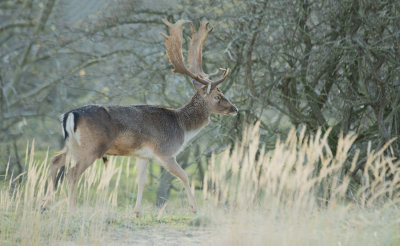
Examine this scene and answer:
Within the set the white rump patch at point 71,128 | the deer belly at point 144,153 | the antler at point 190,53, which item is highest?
the antler at point 190,53

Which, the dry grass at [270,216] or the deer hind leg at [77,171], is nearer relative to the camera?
the dry grass at [270,216]

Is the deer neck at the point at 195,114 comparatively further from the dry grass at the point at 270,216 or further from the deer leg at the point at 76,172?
the dry grass at the point at 270,216

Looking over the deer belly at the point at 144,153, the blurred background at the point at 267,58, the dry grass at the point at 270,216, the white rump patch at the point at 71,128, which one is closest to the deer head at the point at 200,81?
the blurred background at the point at 267,58

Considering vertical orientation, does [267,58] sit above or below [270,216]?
above

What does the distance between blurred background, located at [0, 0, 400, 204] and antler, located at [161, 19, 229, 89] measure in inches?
19.5

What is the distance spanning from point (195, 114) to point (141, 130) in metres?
1.37

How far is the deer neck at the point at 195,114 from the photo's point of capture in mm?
8602

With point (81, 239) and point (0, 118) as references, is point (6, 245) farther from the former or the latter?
point (0, 118)

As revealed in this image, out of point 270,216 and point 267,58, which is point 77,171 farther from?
point 267,58

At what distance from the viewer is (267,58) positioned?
1109 centimetres

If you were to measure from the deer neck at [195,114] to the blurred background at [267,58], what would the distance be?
1089mm

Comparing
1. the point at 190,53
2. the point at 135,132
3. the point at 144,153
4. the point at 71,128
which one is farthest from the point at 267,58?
the point at 71,128

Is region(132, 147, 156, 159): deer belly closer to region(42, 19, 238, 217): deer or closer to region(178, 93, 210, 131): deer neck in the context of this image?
region(42, 19, 238, 217): deer

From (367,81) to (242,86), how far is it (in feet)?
9.37
